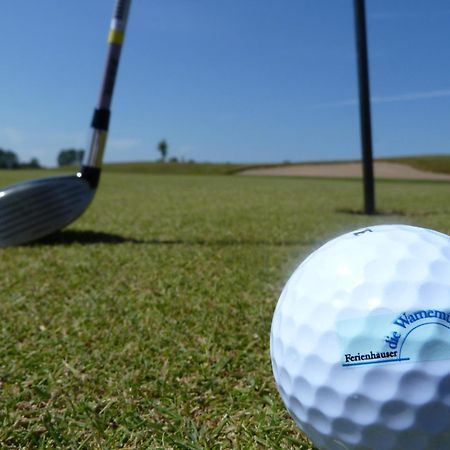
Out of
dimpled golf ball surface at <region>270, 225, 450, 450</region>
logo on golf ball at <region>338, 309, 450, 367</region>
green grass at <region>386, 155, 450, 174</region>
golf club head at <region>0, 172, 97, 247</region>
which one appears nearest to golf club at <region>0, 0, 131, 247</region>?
golf club head at <region>0, 172, 97, 247</region>

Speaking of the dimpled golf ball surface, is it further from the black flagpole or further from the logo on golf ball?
the black flagpole

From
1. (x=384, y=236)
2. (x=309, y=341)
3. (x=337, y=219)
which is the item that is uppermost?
(x=384, y=236)

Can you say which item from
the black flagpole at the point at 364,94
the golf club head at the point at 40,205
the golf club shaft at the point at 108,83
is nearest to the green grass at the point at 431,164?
the black flagpole at the point at 364,94

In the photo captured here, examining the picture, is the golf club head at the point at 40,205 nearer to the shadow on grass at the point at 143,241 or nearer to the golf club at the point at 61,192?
the golf club at the point at 61,192

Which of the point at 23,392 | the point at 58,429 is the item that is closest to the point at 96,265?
the point at 23,392

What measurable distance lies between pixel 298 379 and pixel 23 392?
1.02 metres

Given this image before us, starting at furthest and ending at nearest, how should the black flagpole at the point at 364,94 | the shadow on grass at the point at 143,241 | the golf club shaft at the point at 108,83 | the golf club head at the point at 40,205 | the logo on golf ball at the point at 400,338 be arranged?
the black flagpole at the point at 364,94, the shadow on grass at the point at 143,241, the golf club shaft at the point at 108,83, the golf club head at the point at 40,205, the logo on golf ball at the point at 400,338

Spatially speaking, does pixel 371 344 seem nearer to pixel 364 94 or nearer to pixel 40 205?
pixel 40 205

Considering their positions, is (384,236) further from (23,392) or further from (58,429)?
(23,392)

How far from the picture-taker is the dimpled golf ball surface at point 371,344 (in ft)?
3.94

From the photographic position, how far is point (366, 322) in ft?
4.17

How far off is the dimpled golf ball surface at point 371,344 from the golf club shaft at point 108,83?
116 inches

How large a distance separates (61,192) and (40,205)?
20 centimetres

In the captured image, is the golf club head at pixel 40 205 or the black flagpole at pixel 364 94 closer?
the golf club head at pixel 40 205
